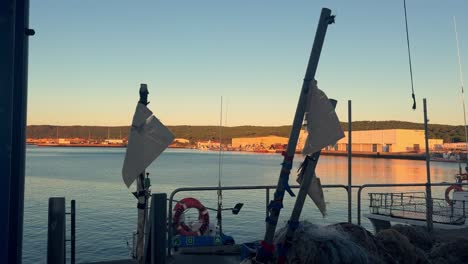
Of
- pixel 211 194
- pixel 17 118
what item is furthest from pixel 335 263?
pixel 211 194

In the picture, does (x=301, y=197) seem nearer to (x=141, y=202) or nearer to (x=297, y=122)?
(x=297, y=122)

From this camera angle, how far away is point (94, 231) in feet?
105

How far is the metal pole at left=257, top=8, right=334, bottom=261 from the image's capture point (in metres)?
6.24

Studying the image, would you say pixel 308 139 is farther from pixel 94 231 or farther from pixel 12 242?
pixel 94 231

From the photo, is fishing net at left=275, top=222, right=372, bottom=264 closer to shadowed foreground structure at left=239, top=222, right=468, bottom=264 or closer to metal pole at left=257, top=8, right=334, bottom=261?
shadowed foreground structure at left=239, top=222, right=468, bottom=264

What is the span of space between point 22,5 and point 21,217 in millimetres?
2570

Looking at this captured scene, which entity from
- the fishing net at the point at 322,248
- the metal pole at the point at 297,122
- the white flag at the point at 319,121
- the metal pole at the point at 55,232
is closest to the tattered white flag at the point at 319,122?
the white flag at the point at 319,121

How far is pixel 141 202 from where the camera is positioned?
7473mm

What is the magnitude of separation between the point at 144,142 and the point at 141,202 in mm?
1010

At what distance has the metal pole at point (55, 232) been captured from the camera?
21.7ft

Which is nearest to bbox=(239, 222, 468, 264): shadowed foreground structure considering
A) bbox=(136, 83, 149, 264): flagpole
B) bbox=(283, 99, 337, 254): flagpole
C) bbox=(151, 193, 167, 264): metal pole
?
bbox=(283, 99, 337, 254): flagpole

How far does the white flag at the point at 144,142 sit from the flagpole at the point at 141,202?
0.24 meters

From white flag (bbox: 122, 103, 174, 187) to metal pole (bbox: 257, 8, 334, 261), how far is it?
213cm

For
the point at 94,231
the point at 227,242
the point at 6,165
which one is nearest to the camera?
the point at 6,165
